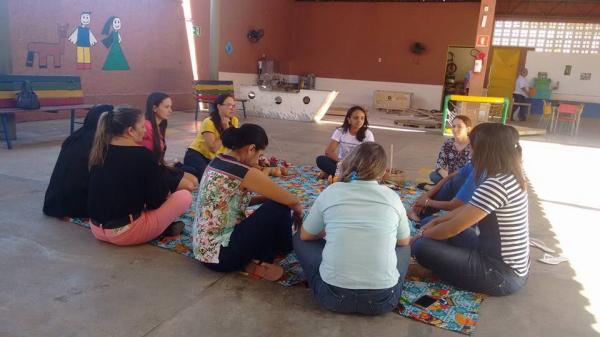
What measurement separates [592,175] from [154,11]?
9.07 metres

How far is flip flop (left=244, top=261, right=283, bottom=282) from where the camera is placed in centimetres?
284

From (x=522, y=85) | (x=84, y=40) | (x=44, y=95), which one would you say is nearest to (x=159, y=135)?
(x=44, y=95)

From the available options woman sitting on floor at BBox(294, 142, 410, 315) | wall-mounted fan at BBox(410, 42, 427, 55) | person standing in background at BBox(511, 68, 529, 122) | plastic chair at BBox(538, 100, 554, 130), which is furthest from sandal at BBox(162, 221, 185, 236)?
wall-mounted fan at BBox(410, 42, 427, 55)

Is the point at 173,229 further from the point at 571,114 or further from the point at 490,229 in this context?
the point at 571,114

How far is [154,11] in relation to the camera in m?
10.5

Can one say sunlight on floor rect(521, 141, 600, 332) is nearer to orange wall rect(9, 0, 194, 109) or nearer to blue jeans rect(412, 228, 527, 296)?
blue jeans rect(412, 228, 527, 296)

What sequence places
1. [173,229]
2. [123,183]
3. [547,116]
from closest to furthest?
[123,183]
[173,229]
[547,116]

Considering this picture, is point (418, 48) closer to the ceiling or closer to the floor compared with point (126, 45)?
closer to the ceiling

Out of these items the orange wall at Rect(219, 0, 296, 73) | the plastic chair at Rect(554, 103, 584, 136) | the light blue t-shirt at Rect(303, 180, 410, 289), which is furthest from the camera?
the orange wall at Rect(219, 0, 296, 73)

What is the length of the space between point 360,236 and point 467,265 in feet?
2.80

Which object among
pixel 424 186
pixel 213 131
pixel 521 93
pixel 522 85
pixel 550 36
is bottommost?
pixel 424 186

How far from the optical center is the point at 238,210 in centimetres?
278

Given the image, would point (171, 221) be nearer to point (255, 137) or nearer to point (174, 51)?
point (255, 137)

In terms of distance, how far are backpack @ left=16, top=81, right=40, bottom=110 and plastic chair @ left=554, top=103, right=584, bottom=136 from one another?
1106 centimetres
